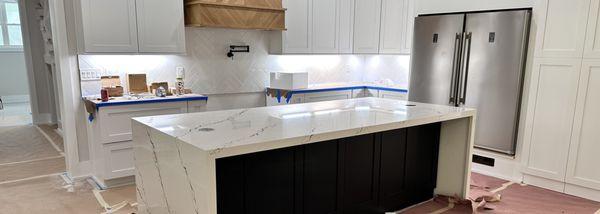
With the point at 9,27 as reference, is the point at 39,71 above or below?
below

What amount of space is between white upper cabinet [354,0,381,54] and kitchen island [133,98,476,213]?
87.8 inches

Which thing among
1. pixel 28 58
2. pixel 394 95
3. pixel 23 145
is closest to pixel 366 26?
pixel 394 95

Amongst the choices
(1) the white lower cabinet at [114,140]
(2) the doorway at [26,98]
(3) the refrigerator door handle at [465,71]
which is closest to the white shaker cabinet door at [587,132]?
(3) the refrigerator door handle at [465,71]

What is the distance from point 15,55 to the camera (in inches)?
331

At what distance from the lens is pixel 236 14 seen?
4406 millimetres

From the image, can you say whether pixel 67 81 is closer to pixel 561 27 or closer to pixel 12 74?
pixel 561 27

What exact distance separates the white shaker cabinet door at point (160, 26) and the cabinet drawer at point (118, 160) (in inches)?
37.5

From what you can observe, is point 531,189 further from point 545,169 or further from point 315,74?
point 315,74

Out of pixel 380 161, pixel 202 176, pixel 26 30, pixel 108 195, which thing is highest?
pixel 26 30

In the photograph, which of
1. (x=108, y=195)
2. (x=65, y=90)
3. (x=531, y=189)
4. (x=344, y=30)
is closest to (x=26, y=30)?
(x=65, y=90)

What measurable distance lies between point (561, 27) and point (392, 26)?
2.13 meters

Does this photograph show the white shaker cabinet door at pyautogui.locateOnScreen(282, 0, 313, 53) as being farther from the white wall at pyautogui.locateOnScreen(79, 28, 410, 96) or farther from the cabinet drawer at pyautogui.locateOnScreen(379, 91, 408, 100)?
the cabinet drawer at pyautogui.locateOnScreen(379, 91, 408, 100)

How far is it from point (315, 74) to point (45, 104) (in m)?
4.56

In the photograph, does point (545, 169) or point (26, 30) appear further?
point (26, 30)
